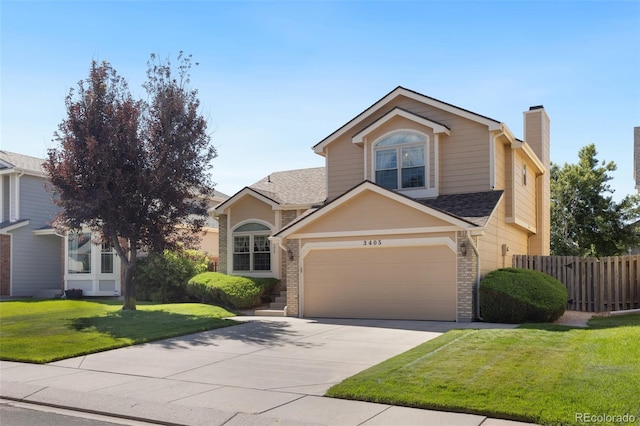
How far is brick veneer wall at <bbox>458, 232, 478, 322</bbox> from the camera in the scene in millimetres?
16672

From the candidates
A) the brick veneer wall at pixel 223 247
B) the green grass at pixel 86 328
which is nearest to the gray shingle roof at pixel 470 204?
the green grass at pixel 86 328

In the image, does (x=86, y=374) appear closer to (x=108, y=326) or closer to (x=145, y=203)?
(x=108, y=326)

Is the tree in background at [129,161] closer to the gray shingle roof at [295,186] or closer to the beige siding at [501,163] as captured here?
the gray shingle roof at [295,186]

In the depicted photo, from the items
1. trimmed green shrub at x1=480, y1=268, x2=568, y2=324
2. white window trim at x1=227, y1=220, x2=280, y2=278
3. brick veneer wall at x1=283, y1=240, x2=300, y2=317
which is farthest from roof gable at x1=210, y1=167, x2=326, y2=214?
trimmed green shrub at x1=480, y1=268, x2=568, y2=324

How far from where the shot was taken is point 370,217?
60.2ft

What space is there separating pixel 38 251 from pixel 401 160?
2046cm

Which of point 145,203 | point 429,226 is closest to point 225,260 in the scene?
point 145,203

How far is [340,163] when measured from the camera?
22.0 metres

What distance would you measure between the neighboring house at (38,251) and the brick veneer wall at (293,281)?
945 cm

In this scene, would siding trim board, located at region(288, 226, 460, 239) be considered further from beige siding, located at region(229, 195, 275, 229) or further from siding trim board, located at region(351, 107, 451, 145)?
beige siding, located at region(229, 195, 275, 229)

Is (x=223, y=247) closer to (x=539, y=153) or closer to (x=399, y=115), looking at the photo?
(x=399, y=115)

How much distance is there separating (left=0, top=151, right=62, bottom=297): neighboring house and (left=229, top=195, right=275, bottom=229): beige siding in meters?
11.2

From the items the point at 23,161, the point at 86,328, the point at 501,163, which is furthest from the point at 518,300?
the point at 23,161

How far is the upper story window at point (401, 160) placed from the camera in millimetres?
20219
